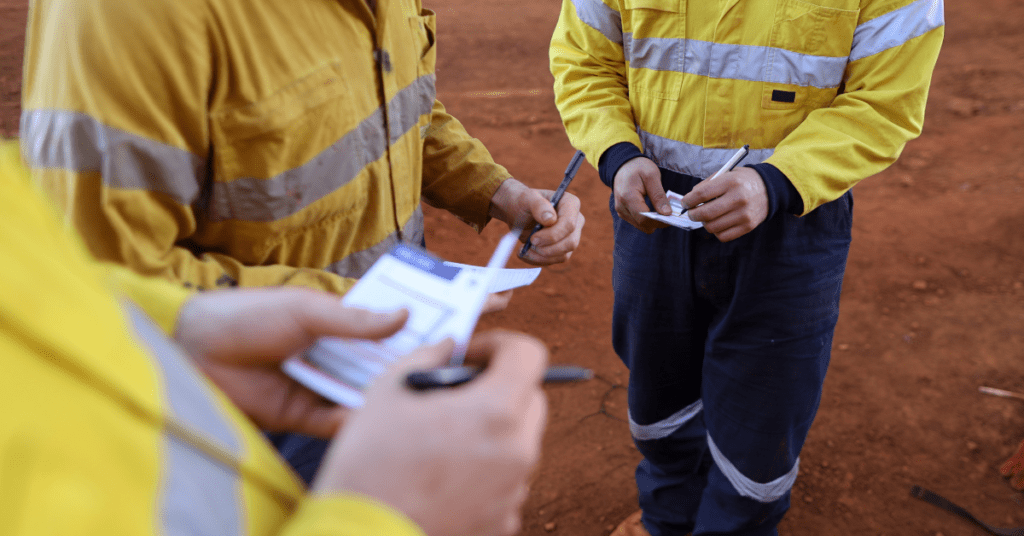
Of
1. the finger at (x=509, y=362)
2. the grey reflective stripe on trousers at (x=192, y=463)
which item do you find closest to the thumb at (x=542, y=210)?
the finger at (x=509, y=362)

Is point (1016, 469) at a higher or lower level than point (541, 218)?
lower

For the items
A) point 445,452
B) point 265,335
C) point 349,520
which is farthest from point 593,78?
point 349,520

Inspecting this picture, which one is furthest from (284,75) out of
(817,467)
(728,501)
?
(817,467)

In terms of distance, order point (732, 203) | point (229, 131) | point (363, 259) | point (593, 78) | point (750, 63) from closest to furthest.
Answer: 1. point (229, 131)
2. point (363, 259)
3. point (732, 203)
4. point (750, 63)
5. point (593, 78)

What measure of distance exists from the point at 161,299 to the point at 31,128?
53 cm

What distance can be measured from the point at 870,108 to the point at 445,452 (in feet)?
6.01

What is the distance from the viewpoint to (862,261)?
176 inches

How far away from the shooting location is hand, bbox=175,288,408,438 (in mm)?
923

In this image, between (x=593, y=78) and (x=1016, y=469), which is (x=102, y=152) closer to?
(x=593, y=78)

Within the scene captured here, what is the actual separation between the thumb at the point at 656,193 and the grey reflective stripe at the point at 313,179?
2.79 feet

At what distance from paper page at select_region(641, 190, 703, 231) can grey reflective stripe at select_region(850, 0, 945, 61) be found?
0.71 metres

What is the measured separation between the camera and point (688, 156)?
217 centimetres

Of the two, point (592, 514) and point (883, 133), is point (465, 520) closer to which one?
point (883, 133)

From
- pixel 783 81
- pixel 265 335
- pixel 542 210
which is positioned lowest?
pixel 542 210
